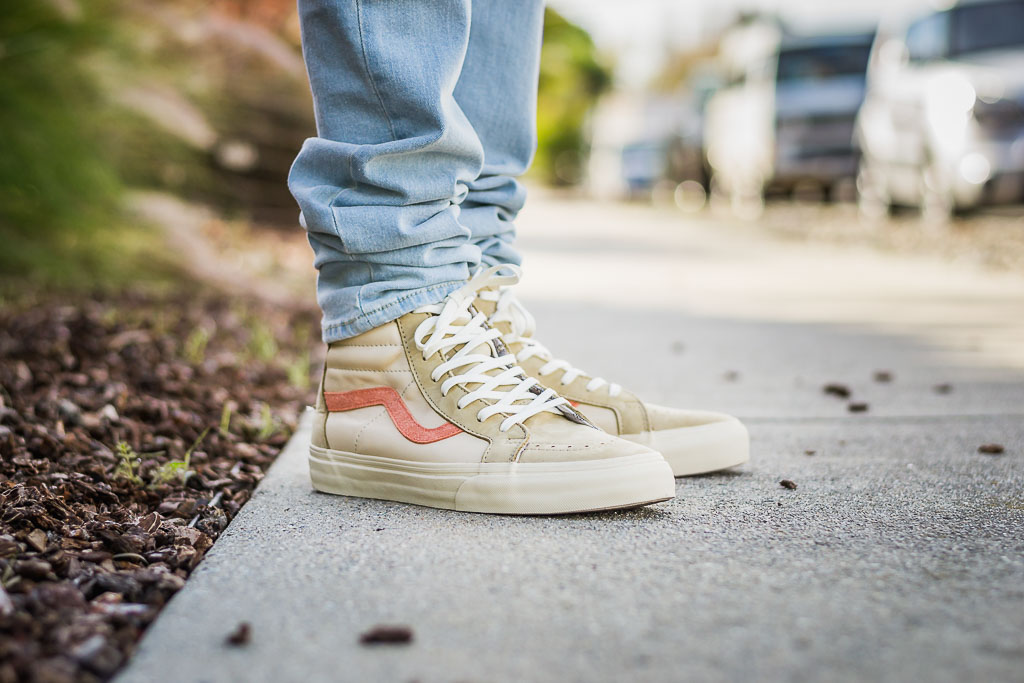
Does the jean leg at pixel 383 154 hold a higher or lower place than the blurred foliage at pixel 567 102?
lower

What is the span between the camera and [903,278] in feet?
15.5

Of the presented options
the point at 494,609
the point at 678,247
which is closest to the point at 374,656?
the point at 494,609

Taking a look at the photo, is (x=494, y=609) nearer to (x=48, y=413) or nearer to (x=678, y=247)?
(x=48, y=413)

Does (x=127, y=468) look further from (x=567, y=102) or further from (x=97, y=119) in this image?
(x=567, y=102)

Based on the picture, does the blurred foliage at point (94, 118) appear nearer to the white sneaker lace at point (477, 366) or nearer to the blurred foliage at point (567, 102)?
the white sneaker lace at point (477, 366)

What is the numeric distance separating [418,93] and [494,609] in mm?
752

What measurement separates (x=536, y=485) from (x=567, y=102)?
41768mm

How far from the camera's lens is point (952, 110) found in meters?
6.31

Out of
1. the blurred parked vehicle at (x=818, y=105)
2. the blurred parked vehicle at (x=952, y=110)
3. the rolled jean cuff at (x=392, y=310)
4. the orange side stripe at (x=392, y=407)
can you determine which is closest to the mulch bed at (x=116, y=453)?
the orange side stripe at (x=392, y=407)

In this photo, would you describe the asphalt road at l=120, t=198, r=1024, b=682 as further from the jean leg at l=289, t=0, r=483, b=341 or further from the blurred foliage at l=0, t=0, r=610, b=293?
the blurred foliage at l=0, t=0, r=610, b=293

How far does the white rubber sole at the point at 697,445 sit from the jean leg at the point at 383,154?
1.41ft

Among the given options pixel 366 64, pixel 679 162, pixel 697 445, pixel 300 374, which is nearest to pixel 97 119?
pixel 300 374

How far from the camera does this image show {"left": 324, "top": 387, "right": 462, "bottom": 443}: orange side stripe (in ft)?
4.53

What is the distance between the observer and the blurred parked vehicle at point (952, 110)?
593cm
